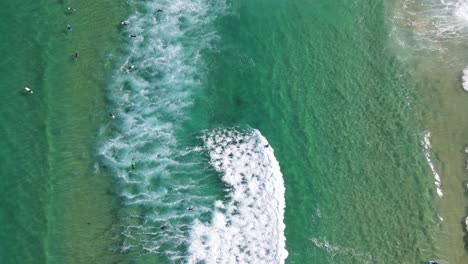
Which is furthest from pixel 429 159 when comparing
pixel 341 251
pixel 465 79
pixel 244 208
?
pixel 244 208

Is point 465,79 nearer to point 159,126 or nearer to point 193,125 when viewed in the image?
point 193,125

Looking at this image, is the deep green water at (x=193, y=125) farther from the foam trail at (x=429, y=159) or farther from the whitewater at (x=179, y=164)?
the foam trail at (x=429, y=159)

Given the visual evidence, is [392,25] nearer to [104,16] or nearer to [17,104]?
[104,16]

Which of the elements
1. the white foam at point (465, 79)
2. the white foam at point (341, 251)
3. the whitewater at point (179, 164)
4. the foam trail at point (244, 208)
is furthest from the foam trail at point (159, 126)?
the white foam at point (465, 79)

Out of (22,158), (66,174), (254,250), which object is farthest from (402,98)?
(22,158)

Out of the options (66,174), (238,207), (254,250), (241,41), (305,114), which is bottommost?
(254,250)

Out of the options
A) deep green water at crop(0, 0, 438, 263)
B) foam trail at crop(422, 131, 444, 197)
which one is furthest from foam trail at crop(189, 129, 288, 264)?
foam trail at crop(422, 131, 444, 197)

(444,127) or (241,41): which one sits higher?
(241,41)
